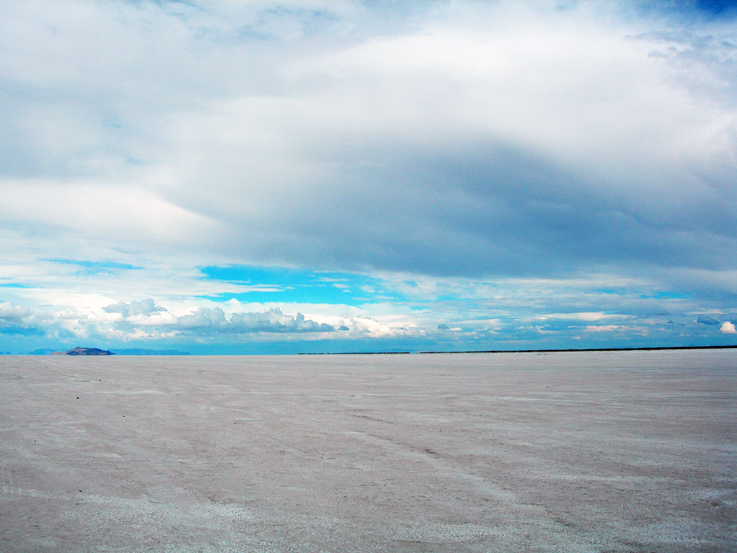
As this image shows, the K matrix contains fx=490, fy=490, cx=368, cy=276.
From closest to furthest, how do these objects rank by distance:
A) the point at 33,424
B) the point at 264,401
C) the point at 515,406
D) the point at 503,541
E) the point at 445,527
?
the point at 503,541, the point at 445,527, the point at 33,424, the point at 515,406, the point at 264,401

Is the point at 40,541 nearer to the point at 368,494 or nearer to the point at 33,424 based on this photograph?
the point at 368,494

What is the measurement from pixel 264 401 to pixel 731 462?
12.8m

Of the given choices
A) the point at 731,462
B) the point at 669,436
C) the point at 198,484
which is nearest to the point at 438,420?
the point at 669,436

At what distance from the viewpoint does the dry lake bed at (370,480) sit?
5113 millimetres

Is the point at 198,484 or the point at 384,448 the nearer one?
the point at 198,484

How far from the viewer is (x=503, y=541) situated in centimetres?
496

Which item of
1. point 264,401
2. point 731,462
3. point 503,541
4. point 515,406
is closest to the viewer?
point 503,541

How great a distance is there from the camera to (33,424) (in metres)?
11.5

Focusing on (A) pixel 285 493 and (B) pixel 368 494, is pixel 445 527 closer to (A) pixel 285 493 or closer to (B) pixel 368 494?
(B) pixel 368 494

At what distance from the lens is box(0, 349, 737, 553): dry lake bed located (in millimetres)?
5113

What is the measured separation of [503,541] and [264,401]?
1261 cm

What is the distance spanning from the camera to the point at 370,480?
7.03 metres

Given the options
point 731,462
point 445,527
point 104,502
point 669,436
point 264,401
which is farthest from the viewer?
point 264,401

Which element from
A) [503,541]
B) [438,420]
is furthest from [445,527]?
[438,420]
